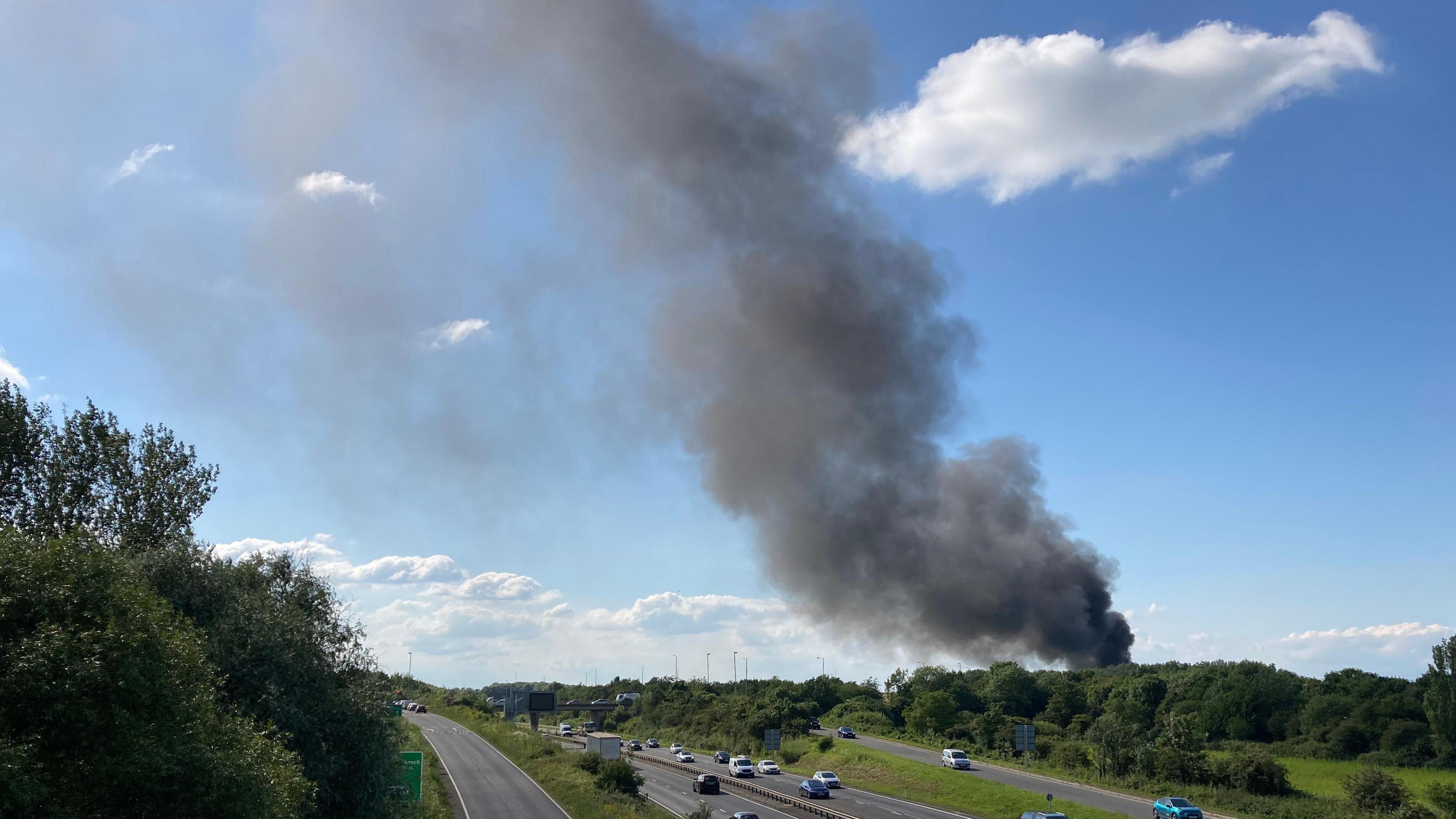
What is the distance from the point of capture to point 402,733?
113 feet

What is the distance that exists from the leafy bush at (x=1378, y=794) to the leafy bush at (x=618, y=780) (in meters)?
42.8

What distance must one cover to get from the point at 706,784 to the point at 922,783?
1602 centimetres

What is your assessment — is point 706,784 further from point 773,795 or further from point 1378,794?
point 1378,794

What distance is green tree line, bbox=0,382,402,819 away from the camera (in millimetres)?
15078

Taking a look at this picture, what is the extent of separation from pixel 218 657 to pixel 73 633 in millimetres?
10934

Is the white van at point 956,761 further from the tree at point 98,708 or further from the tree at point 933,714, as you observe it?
the tree at point 98,708

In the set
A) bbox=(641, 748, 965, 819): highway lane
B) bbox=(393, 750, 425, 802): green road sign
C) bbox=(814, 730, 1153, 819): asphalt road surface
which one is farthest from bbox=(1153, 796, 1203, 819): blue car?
bbox=(393, 750, 425, 802): green road sign

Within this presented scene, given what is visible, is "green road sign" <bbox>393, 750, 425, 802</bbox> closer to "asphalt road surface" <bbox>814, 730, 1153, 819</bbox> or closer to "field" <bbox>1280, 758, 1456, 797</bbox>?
"asphalt road surface" <bbox>814, 730, 1153, 819</bbox>

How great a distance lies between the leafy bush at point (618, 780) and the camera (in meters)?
64.2

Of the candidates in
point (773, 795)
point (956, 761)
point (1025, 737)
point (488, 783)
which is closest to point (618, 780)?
point (773, 795)

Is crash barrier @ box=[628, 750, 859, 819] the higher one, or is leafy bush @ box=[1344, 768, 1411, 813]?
leafy bush @ box=[1344, 768, 1411, 813]

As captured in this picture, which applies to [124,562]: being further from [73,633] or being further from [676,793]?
[676,793]

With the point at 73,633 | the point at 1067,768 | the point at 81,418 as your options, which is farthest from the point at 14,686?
the point at 1067,768

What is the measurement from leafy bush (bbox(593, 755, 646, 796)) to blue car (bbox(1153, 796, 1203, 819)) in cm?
3279
